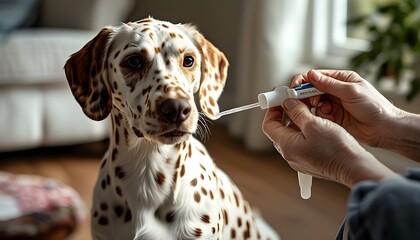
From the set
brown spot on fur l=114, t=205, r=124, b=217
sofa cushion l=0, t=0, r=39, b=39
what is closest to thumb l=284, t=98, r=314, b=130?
brown spot on fur l=114, t=205, r=124, b=217

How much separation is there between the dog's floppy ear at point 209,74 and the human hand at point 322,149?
14cm

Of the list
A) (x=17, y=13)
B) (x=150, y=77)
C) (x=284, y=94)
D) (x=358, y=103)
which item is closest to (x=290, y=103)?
(x=284, y=94)

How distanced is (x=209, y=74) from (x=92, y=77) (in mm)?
223

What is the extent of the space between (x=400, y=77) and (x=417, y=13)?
0.89 ft

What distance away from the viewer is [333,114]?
1188 mm

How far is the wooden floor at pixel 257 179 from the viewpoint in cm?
226

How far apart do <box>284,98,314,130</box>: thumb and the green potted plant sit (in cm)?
139

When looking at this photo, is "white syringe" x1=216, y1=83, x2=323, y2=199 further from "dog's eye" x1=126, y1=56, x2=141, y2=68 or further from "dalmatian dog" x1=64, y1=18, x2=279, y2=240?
"dog's eye" x1=126, y1=56, x2=141, y2=68

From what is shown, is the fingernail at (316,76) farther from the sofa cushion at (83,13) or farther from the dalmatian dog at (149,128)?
the sofa cushion at (83,13)

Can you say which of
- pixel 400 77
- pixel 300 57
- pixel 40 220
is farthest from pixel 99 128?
pixel 400 77

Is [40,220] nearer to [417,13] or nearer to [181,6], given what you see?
[417,13]

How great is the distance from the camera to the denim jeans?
63cm

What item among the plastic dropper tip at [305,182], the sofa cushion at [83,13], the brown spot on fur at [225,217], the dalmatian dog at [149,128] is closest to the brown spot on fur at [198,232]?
the dalmatian dog at [149,128]

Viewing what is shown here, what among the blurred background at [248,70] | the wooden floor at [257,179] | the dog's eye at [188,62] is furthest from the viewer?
the blurred background at [248,70]
